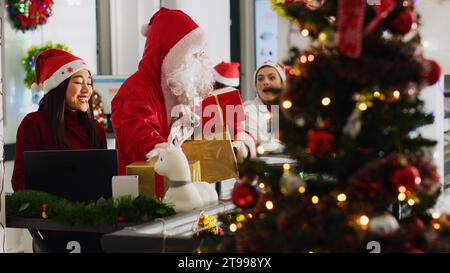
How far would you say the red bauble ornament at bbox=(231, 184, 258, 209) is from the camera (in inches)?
87.5

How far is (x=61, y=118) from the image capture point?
396cm

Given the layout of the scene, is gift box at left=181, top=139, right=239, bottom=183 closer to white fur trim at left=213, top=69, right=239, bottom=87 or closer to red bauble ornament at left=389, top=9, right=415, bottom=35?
red bauble ornament at left=389, top=9, right=415, bottom=35

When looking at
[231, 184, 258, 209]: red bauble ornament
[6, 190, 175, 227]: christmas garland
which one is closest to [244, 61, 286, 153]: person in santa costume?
[6, 190, 175, 227]: christmas garland

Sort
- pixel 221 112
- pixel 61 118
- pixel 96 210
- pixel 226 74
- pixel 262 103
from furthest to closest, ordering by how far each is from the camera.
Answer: pixel 226 74
pixel 262 103
pixel 221 112
pixel 61 118
pixel 96 210

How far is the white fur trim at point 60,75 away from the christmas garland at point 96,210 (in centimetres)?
98

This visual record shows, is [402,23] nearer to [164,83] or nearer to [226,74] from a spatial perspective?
[164,83]

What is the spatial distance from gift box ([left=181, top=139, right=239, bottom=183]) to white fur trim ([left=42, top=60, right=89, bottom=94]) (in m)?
0.76

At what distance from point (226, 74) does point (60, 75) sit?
331 centimetres

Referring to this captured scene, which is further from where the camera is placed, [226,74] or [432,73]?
[226,74]

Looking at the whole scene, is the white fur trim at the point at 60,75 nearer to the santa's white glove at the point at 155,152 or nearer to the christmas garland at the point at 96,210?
the santa's white glove at the point at 155,152

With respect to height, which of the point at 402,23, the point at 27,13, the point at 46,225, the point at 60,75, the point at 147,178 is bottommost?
the point at 46,225

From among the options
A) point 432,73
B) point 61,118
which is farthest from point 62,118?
point 432,73

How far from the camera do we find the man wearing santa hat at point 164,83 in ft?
14.5
